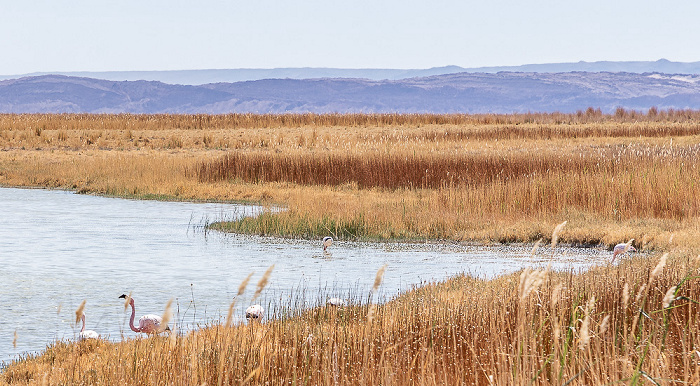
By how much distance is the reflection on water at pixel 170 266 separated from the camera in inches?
436

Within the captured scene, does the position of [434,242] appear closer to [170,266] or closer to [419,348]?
[170,266]

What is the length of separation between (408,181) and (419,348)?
57.8 ft

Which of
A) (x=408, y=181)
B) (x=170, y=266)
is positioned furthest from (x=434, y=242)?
(x=408, y=181)

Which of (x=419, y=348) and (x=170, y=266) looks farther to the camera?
(x=170, y=266)

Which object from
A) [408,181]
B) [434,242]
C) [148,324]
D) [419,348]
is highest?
[419,348]

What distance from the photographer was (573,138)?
43.6 m

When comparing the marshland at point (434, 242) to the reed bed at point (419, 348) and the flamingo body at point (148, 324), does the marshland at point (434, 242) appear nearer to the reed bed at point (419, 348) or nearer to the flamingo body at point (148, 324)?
the reed bed at point (419, 348)

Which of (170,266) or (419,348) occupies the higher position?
(419,348)

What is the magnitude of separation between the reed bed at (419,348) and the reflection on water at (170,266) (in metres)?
1.27

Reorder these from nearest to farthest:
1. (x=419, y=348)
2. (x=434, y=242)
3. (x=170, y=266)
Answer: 1. (x=419, y=348)
2. (x=170, y=266)
3. (x=434, y=242)

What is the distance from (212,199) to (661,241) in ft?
48.0

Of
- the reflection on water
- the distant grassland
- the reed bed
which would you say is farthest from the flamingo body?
the distant grassland

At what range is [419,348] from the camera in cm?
783

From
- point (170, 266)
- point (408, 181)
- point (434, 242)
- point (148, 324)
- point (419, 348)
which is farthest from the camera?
point (408, 181)
